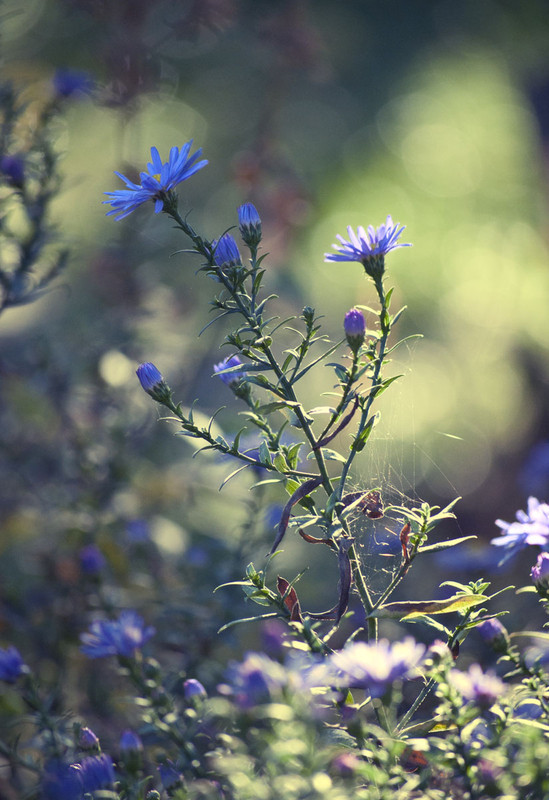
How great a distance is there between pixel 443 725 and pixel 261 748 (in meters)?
0.12

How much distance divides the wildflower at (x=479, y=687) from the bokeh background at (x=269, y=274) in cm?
20

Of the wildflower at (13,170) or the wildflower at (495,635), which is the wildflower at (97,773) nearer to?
the wildflower at (495,635)

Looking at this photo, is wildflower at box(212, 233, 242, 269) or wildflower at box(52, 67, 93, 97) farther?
→ wildflower at box(52, 67, 93, 97)

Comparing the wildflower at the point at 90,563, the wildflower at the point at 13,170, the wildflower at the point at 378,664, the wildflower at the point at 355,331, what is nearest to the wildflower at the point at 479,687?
the wildflower at the point at 378,664

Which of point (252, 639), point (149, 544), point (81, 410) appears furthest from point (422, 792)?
point (81, 410)

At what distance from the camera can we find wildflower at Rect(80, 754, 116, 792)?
0.43m

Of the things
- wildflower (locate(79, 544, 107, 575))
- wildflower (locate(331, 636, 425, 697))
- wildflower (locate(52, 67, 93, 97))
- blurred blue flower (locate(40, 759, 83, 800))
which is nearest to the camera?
wildflower (locate(331, 636, 425, 697))

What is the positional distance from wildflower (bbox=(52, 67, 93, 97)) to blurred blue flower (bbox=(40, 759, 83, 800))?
0.78 m

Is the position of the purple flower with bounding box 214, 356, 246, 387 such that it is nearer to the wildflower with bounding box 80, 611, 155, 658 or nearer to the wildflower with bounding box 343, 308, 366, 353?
the wildflower with bounding box 343, 308, 366, 353

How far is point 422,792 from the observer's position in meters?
0.40

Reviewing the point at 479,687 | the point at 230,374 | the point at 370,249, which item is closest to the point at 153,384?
the point at 230,374

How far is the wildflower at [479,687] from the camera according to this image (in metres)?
0.38

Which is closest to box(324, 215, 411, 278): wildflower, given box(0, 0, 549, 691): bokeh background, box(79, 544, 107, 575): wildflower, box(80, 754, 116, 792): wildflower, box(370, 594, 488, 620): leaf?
box(0, 0, 549, 691): bokeh background

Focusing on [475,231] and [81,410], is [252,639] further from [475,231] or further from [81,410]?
[475,231]
